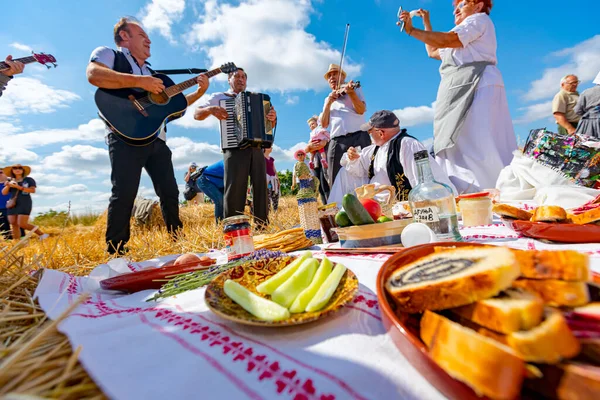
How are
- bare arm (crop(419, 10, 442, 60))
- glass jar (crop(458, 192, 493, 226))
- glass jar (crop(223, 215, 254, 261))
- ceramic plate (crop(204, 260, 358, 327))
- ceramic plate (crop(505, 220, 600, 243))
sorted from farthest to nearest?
bare arm (crop(419, 10, 442, 60)) < glass jar (crop(458, 192, 493, 226)) < glass jar (crop(223, 215, 254, 261)) < ceramic plate (crop(505, 220, 600, 243)) < ceramic plate (crop(204, 260, 358, 327))

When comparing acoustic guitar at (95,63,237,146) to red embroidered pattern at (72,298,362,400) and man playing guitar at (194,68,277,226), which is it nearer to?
man playing guitar at (194,68,277,226)

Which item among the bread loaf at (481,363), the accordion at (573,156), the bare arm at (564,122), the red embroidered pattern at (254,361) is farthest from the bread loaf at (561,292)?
the bare arm at (564,122)

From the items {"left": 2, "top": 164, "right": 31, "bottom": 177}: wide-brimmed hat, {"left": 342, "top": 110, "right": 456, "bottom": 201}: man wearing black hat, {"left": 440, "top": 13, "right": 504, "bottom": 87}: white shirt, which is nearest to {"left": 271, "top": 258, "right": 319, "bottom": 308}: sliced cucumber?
{"left": 342, "top": 110, "right": 456, "bottom": 201}: man wearing black hat

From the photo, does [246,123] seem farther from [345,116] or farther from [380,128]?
[380,128]

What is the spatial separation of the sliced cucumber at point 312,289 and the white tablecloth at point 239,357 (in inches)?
2.0

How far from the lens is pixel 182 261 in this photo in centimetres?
145

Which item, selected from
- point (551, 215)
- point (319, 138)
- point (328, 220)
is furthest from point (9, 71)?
point (551, 215)

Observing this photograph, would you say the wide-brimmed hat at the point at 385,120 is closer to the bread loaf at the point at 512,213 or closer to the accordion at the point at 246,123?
the accordion at the point at 246,123

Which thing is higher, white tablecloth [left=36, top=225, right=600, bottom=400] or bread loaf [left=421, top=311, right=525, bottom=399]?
bread loaf [left=421, top=311, right=525, bottom=399]

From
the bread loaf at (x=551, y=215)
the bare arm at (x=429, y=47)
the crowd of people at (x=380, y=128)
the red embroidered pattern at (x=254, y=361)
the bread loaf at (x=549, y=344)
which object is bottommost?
the red embroidered pattern at (x=254, y=361)

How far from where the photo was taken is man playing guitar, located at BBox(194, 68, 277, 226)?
3588mm

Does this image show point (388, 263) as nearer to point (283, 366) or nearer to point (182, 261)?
point (283, 366)

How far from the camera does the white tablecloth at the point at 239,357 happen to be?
51 cm

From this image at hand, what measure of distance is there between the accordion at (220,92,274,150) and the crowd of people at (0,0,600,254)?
0.09 metres
